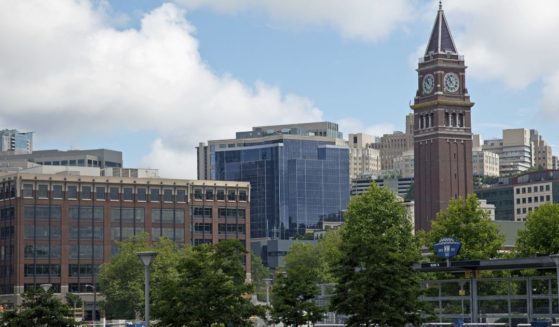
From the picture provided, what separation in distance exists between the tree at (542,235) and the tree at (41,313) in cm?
6850

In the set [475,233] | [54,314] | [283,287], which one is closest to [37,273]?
[475,233]

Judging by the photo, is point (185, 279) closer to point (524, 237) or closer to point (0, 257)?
point (524, 237)

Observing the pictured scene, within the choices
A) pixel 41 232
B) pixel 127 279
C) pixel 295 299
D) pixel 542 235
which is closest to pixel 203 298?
pixel 295 299

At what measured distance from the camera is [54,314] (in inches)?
2719

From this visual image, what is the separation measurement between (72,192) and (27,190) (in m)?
7.61

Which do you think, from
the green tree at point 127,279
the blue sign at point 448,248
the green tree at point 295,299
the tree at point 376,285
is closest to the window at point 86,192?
the green tree at point 127,279

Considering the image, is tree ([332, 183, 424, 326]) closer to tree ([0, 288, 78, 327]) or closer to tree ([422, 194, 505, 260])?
tree ([0, 288, 78, 327])

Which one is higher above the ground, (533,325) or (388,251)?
(388,251)

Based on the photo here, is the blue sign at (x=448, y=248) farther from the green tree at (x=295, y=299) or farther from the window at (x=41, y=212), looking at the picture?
the window at (x=41, y=212)

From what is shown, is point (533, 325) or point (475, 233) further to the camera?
point (475, 233)

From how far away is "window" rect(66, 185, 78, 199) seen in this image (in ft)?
648

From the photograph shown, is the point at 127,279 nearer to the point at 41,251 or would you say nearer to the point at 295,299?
the point at 41,251

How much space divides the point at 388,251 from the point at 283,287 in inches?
730

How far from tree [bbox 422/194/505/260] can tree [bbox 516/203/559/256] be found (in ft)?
9.98
